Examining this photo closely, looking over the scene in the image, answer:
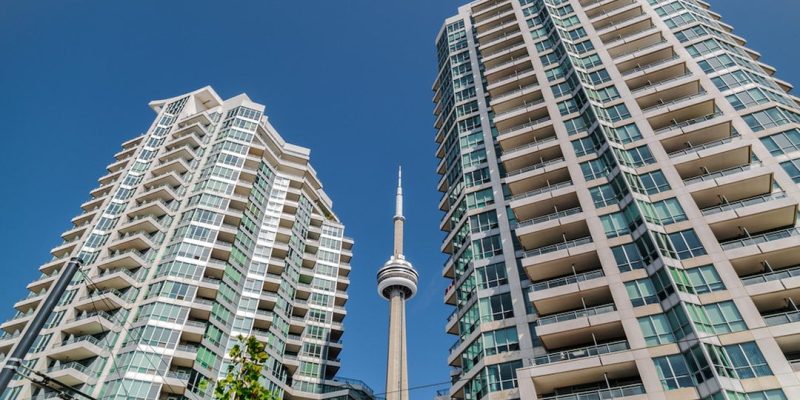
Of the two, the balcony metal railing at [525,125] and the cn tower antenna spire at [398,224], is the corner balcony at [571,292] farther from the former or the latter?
the cn tower antenna spire at [398,224]

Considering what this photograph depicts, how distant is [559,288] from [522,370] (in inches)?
260

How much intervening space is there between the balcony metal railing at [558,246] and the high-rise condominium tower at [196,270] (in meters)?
29.4

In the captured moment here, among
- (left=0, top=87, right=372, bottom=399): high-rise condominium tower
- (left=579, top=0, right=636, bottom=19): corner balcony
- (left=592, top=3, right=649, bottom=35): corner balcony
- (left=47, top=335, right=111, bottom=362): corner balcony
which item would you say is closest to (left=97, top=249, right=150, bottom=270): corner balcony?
(left=0, top=87, right=372, bottom=399): high-rise condominium tower

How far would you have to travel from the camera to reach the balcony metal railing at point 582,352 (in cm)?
3294

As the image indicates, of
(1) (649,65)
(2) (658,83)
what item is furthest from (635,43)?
(2) (658,83)

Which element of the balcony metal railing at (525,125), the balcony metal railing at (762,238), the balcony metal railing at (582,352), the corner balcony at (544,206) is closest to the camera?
the balcony metal railing at (582,352)

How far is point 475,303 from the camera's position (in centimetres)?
4150

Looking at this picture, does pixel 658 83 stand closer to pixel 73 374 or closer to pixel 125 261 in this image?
pixel 125 261

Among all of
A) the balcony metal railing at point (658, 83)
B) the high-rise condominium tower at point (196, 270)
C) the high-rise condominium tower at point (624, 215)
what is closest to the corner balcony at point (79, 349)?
the high-rise condominium tower at point (196, 270)

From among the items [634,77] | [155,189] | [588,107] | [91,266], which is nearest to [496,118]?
[588,107]

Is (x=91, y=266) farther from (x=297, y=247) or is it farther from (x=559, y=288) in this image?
(x=559, y=288)

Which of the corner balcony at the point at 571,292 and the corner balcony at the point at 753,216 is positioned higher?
the corner balcony at the point at 753,216

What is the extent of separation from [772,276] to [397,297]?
71.8 meters

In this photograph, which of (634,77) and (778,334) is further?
(634,77)
